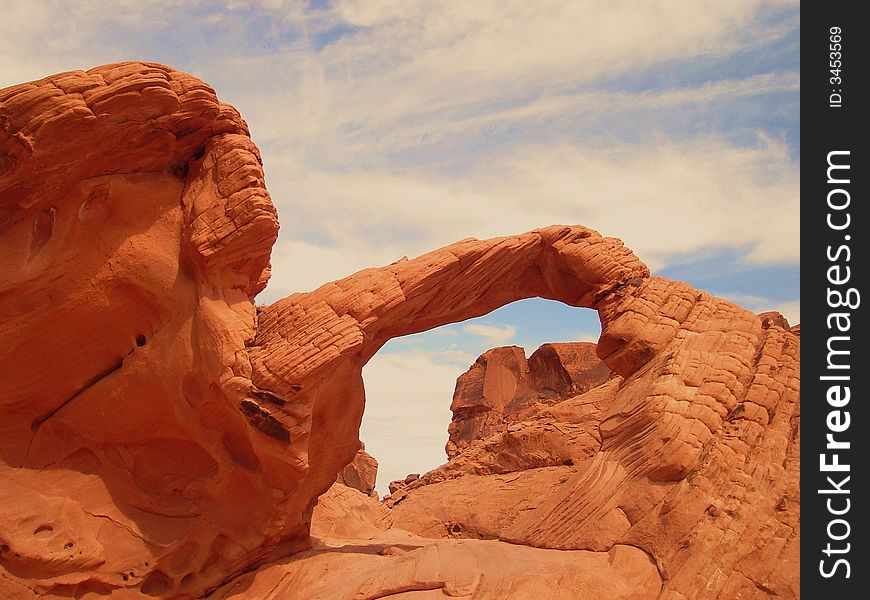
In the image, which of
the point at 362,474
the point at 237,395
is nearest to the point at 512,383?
the point at 362,474

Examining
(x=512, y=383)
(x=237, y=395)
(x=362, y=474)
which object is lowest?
(x=237, y=395)

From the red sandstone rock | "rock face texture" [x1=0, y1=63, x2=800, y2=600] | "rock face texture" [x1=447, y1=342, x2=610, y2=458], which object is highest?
"rock face texture" [x1=447, y1=342, x2=610, y2=458]

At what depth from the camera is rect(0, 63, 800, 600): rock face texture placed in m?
6.25

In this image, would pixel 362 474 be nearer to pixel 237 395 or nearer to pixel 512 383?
pixel 512 383

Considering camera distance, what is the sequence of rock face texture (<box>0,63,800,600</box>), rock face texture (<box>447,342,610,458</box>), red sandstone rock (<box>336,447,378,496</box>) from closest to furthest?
1. rock face texture (<box>0,63,800,600</box>)
2. rock face texture (<box>447,342,610,458</box>)
3. red sandstone rock (<box>336,447,378,496</box>)

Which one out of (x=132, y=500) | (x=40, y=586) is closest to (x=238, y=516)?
(x=132, y=500)

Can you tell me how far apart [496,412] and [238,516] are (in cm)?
1009

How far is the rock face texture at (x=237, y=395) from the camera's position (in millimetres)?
6246

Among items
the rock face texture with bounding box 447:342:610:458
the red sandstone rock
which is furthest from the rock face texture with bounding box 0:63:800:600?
the red sandstone rock

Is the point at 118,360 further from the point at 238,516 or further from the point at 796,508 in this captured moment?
the point at 796,508

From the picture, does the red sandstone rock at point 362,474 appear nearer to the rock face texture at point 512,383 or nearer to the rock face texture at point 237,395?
the rock face texture at point 512,383

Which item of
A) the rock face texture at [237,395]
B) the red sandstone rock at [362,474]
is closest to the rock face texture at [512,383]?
the red sandstone rock at [362,474]

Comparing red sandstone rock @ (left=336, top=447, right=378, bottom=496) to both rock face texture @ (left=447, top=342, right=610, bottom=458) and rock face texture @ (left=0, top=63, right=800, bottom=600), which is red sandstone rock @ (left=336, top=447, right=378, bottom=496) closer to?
rock face texture @ (left=447, top=342, right=610, bottom=458)

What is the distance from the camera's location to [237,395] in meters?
6.45
